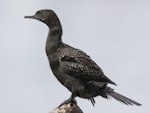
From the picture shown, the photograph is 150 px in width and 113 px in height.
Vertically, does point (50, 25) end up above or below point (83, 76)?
above

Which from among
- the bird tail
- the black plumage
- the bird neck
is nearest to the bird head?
the black plumage

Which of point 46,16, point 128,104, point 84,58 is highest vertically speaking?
point 46,16

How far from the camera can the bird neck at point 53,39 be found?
14641 millimetres

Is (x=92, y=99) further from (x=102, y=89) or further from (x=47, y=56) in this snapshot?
(x=47, y=56)

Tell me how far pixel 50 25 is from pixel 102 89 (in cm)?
218

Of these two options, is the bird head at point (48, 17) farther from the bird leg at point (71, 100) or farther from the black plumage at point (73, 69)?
the bird leg at point (71, 100)

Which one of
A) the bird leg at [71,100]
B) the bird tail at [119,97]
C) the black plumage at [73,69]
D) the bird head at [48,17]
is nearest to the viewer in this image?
the bird leg at [71,100]

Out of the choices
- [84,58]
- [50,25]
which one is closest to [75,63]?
[84,58]

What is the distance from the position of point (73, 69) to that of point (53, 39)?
3.16ft

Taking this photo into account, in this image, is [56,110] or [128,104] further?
[128,104]

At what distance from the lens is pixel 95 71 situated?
14453 mm

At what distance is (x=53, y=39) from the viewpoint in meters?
14.8

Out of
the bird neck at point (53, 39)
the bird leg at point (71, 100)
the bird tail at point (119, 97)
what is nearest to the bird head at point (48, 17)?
the bird neck at point (53, 39)

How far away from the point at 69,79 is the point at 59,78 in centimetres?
26
